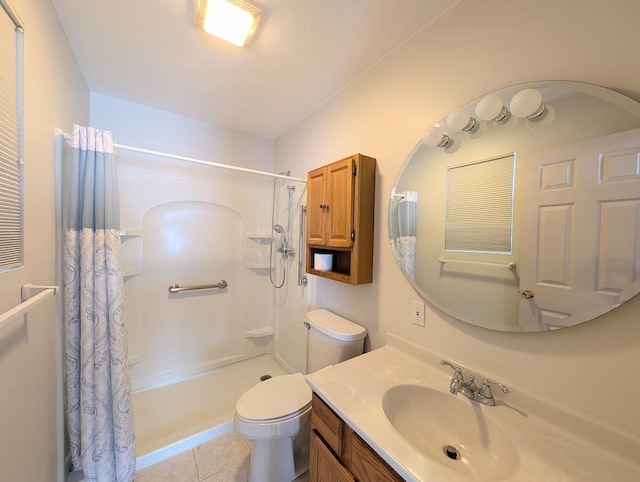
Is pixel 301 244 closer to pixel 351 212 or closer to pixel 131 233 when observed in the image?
pixel 351 212

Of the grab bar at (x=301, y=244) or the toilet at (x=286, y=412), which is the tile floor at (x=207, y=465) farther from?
the grab bar at (x=301, y=244)

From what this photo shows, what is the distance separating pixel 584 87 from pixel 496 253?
61cm

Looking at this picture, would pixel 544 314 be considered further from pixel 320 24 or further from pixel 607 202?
pixel 320 24

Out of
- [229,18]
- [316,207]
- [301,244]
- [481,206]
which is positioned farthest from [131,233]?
[481,206]

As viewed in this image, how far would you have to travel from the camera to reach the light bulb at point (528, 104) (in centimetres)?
84

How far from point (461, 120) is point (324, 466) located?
1.59 meters

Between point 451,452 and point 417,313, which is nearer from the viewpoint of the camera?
point 451,452

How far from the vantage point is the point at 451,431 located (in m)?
0.95

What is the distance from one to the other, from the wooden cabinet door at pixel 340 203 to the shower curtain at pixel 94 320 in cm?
126

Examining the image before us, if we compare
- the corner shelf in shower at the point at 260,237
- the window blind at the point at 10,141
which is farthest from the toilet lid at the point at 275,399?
the corner shelf in shower at the point at 260,237

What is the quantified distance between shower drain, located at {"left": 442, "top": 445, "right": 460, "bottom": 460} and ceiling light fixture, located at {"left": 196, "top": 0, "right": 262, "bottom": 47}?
6.91 ft

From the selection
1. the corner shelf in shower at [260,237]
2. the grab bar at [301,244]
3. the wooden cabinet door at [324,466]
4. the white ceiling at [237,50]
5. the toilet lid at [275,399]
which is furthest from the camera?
the corner shelf in shower at [260,237]

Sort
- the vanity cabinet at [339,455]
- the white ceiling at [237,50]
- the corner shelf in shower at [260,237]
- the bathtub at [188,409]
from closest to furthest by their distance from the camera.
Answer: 1. the vanity cabinet at [339,455]
2. the white ceiling at [237,50]
3. the bathtub at [188,409]
4. the corner shelf in shower at [260,237]

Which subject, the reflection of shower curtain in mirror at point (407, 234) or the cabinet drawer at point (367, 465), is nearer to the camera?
the cabinet drawer at point (367, 465)
